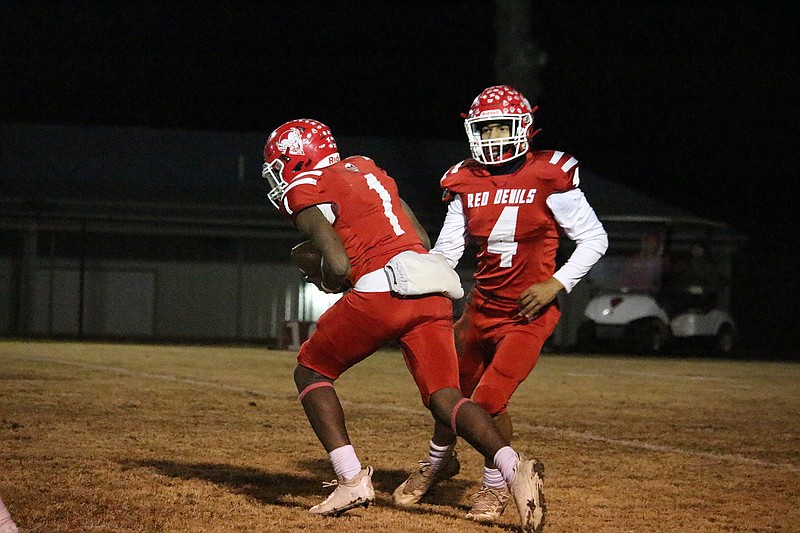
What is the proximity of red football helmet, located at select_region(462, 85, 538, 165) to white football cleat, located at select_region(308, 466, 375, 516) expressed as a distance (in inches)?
67.0

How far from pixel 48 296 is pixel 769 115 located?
28.1 metres

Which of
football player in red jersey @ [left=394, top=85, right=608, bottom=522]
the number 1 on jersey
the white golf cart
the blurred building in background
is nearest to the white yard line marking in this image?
football player in red jersey @ [left=394, top=85, right=608, bottom=522]

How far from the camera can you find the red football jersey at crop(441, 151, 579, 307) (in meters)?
5.98

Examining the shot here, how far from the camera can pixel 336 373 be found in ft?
19.1

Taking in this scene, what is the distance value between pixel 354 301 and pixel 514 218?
38.2 inches

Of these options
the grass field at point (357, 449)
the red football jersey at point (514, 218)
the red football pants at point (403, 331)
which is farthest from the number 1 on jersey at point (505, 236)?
the grass field at point (357, 449)

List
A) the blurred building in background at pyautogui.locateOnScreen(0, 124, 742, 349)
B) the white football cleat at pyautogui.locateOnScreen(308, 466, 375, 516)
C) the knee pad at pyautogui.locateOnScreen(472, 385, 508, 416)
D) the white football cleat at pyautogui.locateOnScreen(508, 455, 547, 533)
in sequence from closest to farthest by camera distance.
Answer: the white football cleat at pyautogui.locateOnScreen(508, 455, 547, 533), the white football cleat at pyautogui.locateOnScreen(308, 466, 375, 516), the knee pad at pyautogui.locateOnScreen(472, 385, 508, 416), the blurred building in background at pyautogui.locateOnScreen(0, 124, 742, 349)

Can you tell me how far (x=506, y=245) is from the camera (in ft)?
20.0

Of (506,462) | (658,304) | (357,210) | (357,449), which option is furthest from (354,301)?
(658,304)

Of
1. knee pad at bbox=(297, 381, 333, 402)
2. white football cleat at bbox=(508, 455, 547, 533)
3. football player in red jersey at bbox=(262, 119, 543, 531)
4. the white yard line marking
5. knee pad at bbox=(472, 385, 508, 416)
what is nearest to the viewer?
white football cleat at bbox=(508, 455, 547, 533)

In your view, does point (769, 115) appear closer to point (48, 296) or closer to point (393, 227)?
point (48, 296)

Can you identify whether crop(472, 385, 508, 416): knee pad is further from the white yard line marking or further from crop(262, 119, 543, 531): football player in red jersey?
the white yard line marking

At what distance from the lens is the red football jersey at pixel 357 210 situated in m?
5.62

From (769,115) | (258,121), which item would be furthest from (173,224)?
(769,115)
